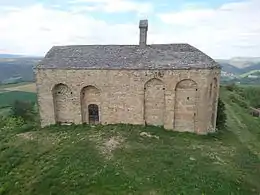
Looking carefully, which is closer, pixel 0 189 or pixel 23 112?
pixel 0 189

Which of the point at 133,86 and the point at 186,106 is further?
the point at 133,86

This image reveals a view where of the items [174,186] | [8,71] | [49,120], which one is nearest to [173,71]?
[174,186]

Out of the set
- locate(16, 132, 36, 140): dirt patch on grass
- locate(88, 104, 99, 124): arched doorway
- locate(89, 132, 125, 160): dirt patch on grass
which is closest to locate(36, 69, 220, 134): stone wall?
locate(88, 104, 99, 124): arched doorway

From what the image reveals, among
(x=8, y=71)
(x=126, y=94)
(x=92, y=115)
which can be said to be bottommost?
(x=8, y=71)

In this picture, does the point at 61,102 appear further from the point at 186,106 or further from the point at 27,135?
the point at 186,106

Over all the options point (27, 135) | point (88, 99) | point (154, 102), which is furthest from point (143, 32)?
point (27, 135)

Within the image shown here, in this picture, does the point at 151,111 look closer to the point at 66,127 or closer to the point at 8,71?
the point at 66,127
